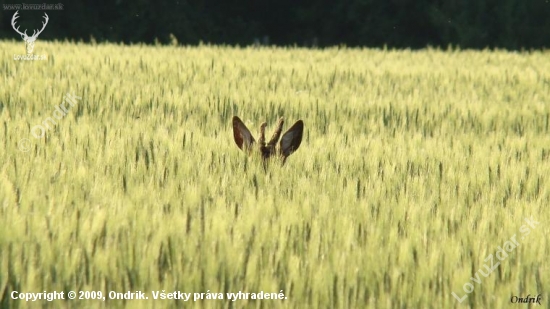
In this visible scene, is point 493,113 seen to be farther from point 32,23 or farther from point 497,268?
point 32,23

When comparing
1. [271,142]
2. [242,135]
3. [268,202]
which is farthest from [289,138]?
[268,202]

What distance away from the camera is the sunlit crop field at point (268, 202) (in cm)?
176

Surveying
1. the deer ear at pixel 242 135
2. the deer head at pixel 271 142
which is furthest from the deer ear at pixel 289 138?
the deer ear at pixel 242 135

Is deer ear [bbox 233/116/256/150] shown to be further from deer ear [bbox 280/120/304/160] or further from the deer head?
deer ear [bbox 280/120/304/160]

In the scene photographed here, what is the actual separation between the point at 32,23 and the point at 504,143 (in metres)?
12.1

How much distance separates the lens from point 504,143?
4055 millimetres

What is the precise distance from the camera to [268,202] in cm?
229

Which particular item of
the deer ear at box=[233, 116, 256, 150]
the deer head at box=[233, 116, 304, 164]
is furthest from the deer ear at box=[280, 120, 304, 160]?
the deer ear at box=[233, 116, 256, 150]

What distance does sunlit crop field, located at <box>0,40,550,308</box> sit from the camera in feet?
5.78

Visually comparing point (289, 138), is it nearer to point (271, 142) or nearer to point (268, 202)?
point (271, 142)

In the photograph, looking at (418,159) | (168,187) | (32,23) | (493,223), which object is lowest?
(493,223)

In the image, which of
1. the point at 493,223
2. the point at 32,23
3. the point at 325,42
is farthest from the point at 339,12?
the point at 493,223

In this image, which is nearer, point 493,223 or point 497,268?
point 497,268

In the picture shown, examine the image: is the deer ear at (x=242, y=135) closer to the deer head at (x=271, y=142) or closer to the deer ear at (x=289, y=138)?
the deer head at (x=271, y=142)
